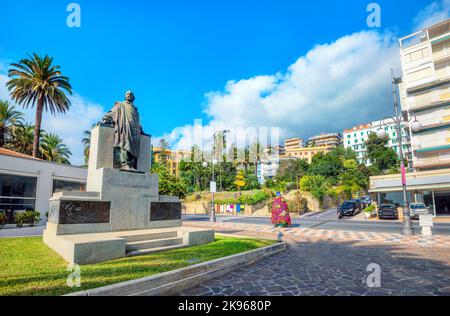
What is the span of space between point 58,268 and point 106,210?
250 cm

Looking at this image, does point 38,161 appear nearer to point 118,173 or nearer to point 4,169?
point 4,169

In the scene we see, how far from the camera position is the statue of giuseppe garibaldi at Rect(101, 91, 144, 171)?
316 inches

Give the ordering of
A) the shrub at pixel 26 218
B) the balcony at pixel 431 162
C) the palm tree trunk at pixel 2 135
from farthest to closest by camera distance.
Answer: the balcony at pixel 431 162 → the palm tree trunk at pixel 2 135 → the shrub at pixel 26 218

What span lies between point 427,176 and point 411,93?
13.3 meters

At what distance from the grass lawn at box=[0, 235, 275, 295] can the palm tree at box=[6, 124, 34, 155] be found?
1258 inches

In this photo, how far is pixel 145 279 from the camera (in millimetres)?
4086

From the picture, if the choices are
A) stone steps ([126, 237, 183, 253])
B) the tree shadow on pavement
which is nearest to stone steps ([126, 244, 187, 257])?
stone steps ([126, 237, 183, 253])

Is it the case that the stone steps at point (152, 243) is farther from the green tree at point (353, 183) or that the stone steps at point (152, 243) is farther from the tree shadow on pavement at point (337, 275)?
the green tree at point (353, 183)

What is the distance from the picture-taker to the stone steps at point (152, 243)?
6.25m

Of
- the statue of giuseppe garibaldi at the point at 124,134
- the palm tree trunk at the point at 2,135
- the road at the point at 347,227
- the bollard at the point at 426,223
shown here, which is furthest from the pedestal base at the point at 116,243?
the palm tree trunk at the point at 2,135

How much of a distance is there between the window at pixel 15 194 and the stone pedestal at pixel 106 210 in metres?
11.7

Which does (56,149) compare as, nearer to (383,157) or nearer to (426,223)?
(426,223)

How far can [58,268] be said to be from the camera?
4.65 metres

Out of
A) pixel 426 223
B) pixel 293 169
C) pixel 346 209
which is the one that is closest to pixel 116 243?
pixel 426 223
